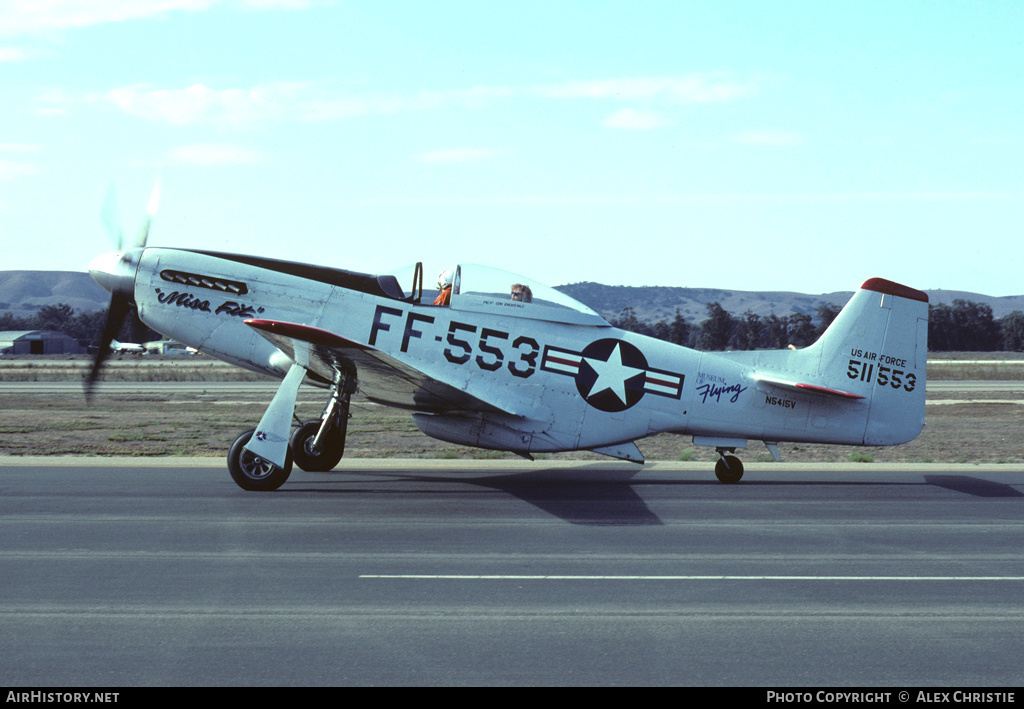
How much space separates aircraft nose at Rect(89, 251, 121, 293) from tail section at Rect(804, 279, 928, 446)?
31.4ft

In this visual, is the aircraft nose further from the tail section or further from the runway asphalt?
the tail section

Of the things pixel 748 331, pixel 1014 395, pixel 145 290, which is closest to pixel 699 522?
pixel 145 290

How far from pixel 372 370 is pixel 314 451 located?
2.52 meters

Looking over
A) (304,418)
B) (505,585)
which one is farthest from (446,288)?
(304,418)

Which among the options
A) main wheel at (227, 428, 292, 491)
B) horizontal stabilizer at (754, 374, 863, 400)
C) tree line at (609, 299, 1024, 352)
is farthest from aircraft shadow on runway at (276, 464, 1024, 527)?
tree line at (609, 299, 1024, 352)

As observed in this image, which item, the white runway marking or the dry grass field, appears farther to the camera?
the dry grass field

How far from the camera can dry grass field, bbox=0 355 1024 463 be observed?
16266mm

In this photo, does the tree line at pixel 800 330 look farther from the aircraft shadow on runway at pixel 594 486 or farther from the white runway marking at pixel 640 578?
the white runway marking at pixel 640 578

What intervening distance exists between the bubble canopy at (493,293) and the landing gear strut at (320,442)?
2.00 meters

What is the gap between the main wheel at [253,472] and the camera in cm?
1079

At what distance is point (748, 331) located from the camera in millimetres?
97562

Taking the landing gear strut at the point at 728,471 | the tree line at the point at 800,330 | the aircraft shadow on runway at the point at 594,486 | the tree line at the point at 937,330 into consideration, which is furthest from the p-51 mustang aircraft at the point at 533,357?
the tree line at the point at 937,330
